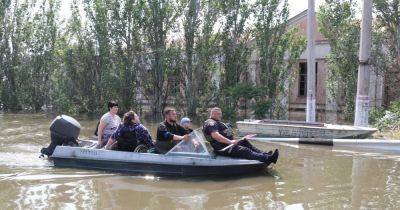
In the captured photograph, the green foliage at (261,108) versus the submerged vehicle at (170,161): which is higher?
the green foliage at (261,108)

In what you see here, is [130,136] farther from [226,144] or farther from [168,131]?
[226,144]

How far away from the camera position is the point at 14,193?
350 inches

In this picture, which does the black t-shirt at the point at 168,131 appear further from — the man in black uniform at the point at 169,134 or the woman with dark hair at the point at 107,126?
the woman with dark hair at the point at 107,126

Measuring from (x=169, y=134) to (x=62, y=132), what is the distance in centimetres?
281

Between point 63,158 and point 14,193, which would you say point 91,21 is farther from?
point 14,193

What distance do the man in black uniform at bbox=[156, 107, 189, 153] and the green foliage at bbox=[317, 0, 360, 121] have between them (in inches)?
573

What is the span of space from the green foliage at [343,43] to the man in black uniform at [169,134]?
47.7ft

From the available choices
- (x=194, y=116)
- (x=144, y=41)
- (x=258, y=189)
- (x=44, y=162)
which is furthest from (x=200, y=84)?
(x=258, y=189)

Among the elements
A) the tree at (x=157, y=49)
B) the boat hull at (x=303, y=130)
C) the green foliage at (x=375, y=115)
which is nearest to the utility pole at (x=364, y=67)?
the boat hull at (x=303, y=130)

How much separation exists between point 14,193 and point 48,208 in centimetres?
141

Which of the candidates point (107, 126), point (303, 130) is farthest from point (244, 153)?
point (303, 130)

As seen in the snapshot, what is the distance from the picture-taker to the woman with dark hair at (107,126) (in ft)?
38.1

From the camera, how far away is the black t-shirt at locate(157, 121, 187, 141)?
1069cm

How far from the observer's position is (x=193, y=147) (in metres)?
10.4
